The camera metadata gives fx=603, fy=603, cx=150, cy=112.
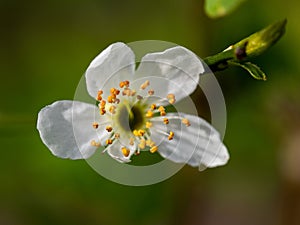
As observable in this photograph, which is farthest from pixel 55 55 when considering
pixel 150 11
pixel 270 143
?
pixel 270 143

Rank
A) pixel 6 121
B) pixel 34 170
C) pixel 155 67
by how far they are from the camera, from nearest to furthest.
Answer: pixel 155 67, pixel 6 121, pixel 34 170

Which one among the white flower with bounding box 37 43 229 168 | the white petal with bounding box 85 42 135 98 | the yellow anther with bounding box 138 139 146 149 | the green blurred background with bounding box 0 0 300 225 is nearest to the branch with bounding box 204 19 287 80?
the white flower with bounding box 37 43 229 168

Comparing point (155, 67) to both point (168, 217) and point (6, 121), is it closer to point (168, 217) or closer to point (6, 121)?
point (6, 121)

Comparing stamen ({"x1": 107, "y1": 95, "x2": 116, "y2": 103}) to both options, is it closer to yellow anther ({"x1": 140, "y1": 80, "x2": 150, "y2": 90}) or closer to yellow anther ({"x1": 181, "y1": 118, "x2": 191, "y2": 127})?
yellow anther ({"x1": 140, "y1": 80, "x2": 150, "y2": 90})

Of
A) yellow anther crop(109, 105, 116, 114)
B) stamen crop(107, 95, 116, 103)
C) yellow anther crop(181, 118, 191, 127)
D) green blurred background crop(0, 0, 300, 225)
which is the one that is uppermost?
stamen crop(107, 95, 116, 103)

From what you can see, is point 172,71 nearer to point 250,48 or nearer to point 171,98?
point 171,98

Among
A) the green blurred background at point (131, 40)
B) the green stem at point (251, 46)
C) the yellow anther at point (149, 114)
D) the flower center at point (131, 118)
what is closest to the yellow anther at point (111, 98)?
the flower center at point (131, 118)

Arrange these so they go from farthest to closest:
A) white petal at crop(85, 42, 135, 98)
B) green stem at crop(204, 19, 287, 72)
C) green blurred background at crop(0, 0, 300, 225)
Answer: green blurred background at crop(0, 0, 300, 225)
white petal at crop(85, 42, 135, 98)
green stem at crop(204, 19, 287, 72)
